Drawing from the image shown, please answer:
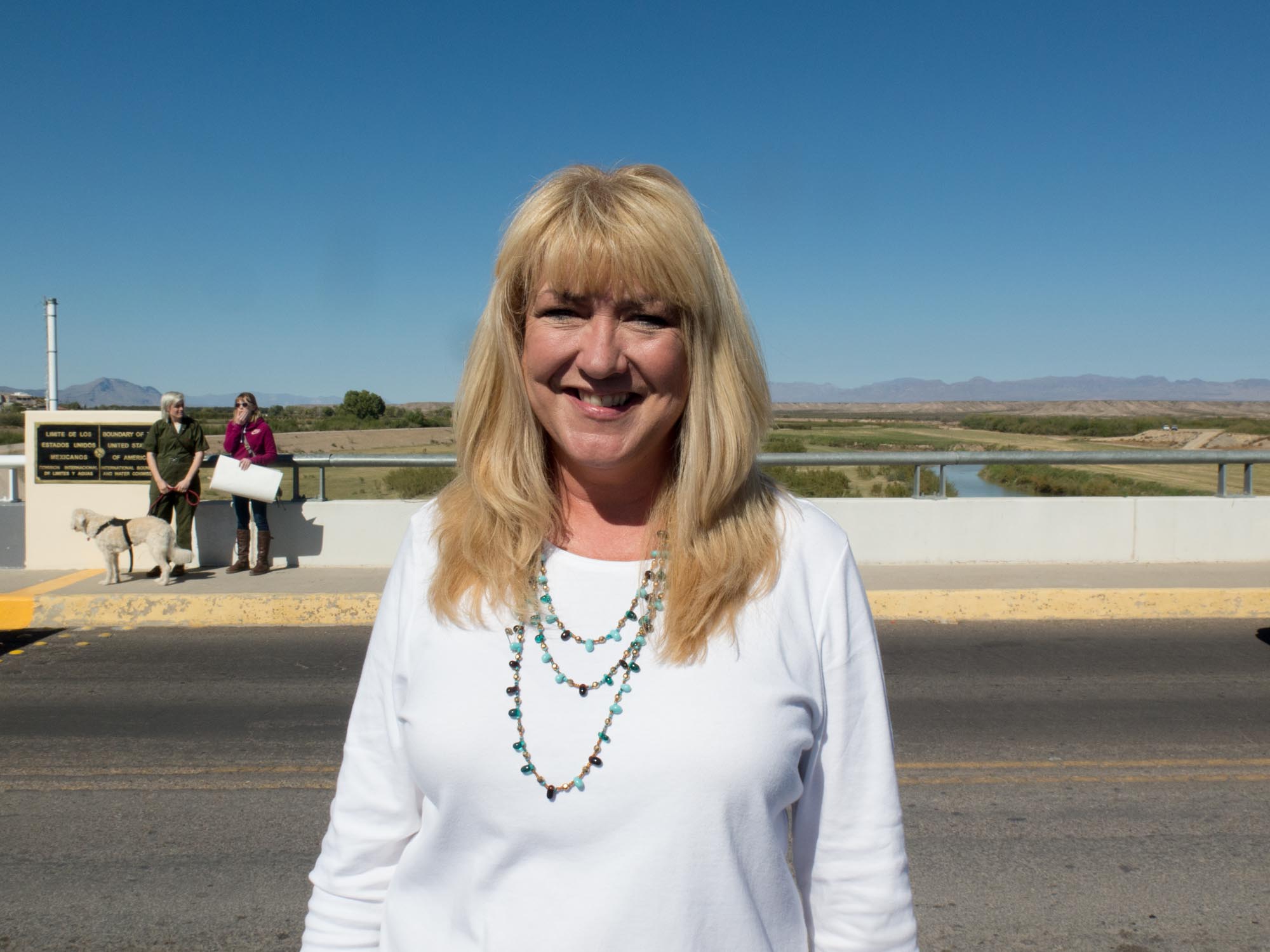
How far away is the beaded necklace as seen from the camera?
4.80ft

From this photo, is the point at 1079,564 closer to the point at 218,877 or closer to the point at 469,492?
the point at 218,877

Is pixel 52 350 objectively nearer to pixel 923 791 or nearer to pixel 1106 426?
pixel 923 791

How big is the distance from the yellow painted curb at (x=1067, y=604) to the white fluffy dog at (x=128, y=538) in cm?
626

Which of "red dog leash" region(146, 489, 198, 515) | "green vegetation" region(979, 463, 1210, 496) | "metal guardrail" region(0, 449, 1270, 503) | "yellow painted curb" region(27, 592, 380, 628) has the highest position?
"metal guardrail" region(0, 449, 1270, 503)

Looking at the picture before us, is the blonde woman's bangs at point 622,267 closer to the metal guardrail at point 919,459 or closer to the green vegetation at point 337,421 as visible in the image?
the metal guardrail at point 919,459

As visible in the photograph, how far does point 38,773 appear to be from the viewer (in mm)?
4957

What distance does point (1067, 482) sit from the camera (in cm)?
1977

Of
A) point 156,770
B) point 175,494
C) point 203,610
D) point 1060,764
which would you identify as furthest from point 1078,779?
point 175,494

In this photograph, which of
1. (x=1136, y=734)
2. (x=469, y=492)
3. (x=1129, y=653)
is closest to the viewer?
(x=469, y=492)

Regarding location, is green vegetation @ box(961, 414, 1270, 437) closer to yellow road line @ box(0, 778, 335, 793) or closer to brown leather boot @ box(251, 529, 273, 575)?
brown leather boot @ box(251, 529, 273, 575)

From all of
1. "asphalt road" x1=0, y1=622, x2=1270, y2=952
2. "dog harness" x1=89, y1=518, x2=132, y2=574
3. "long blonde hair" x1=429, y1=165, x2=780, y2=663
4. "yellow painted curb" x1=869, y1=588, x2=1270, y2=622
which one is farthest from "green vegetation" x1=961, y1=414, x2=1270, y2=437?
"long blonde hair" x1=429, y1=165, x2=780, y2=663

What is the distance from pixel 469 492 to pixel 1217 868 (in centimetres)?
367

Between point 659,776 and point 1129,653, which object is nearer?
point 659,776

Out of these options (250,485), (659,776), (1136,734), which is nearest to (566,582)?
(659,776)
